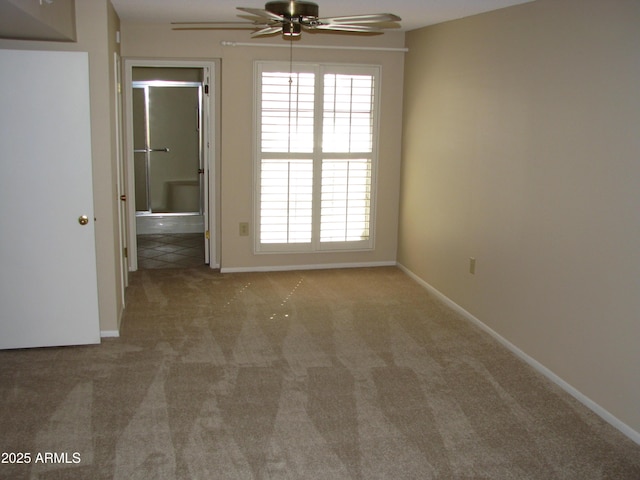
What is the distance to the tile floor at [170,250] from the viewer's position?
6.48 meters

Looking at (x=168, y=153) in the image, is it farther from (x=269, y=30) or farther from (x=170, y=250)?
(x=269, y=30)

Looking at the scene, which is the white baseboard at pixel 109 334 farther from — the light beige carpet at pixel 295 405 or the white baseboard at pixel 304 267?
the white baseboard at pixel 304 267

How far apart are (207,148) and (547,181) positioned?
336 cm

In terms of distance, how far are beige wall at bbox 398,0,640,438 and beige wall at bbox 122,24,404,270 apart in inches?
24.4

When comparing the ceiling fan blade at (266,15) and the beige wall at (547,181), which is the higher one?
the ceiling fan blade at (266,15)

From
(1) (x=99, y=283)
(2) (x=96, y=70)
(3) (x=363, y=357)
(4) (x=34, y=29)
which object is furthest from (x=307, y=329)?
(4) (x=34, y=29)

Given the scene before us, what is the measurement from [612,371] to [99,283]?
10.6 feet

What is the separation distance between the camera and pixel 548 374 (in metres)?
3.90

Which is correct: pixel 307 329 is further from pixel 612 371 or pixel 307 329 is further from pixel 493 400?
pixel 612 371

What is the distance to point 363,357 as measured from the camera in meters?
4.19

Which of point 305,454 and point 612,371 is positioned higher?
point 612,371

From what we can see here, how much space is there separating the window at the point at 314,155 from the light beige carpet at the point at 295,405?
1296 millimetres

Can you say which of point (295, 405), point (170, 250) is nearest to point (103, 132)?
point (295, 405)

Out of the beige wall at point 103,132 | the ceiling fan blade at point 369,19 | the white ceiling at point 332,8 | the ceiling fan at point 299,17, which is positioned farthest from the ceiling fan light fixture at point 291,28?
the beige wall at point 103,132
